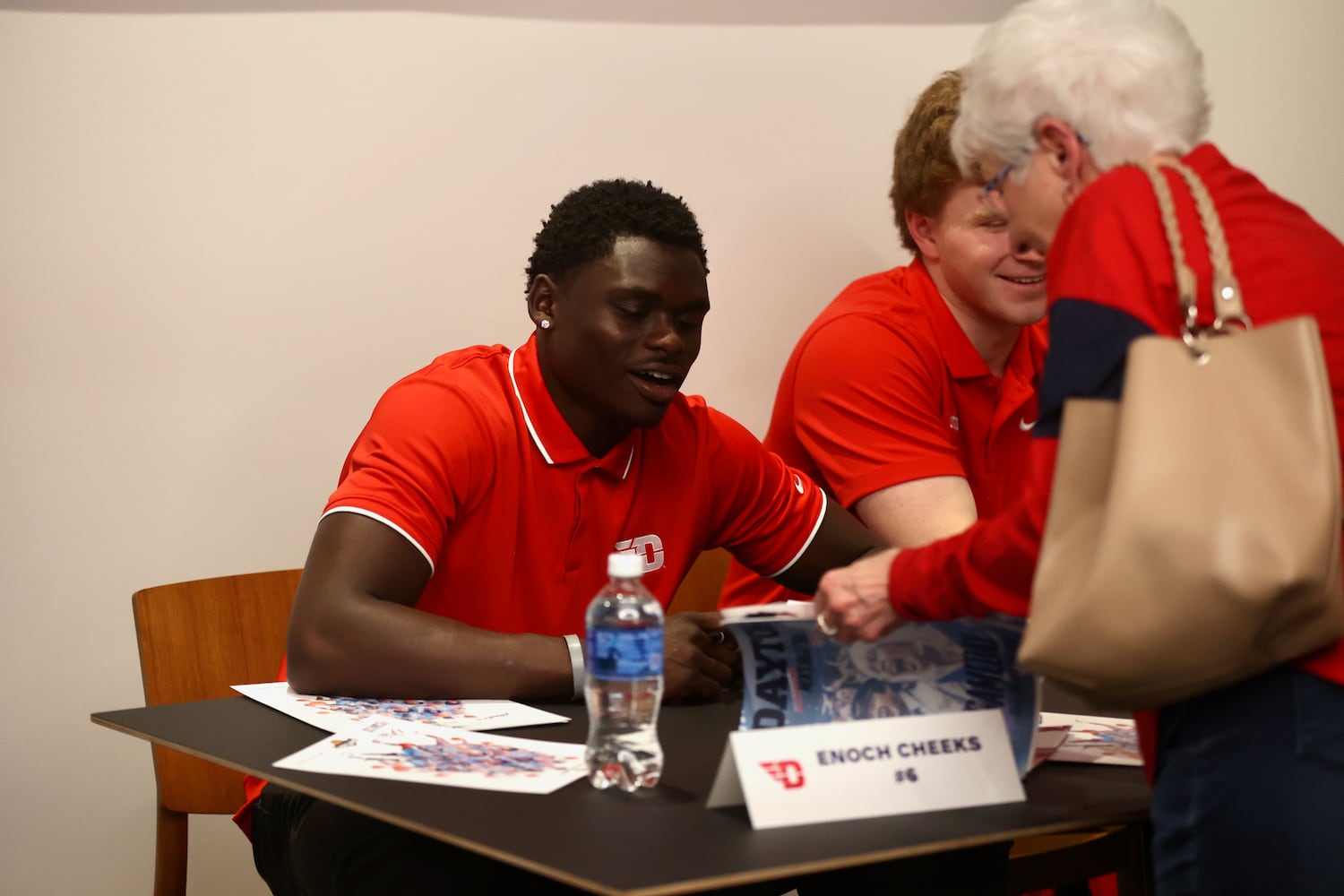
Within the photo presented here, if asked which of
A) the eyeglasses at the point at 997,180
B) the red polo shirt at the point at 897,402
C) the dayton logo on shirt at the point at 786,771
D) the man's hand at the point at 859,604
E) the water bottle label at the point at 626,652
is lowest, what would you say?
the dayton logo on shirt at the point at 786,771

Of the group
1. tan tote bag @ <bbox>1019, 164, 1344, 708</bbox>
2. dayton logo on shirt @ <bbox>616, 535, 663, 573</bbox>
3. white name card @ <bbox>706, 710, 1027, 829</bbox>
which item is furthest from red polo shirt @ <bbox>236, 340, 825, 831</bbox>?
tan tote bag @ <bbox>1019, 164, 1344, 708</bbox>

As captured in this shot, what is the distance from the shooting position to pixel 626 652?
1.44 metres

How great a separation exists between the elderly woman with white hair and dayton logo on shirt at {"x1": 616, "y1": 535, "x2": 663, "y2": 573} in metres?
0.72

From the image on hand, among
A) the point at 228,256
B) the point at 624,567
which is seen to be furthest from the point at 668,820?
the point at 228,256

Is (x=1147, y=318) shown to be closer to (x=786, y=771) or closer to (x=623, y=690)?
(x=786, y=771)

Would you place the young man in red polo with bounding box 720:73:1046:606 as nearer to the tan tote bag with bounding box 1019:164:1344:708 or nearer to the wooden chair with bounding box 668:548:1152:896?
the wooden chair with bounding box 668:548:1152:896

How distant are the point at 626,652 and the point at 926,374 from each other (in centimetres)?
118

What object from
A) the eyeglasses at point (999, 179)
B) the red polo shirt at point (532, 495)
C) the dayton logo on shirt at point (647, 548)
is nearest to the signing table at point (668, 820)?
the red polo shirt at point (532, 495)

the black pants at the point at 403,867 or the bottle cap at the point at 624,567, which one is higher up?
the bottle cap at the point at 624,567

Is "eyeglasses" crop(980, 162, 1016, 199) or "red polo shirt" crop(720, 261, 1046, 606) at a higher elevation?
"eyeglasses" crop(980, 162, 1016, 199)

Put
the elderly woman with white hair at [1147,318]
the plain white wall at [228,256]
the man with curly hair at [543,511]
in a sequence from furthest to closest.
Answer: the plain white wall at [228,256] < the man with curly hair at [543,511] < the elderly woman with white hair at [1147,318]

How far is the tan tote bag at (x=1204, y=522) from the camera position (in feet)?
3.63

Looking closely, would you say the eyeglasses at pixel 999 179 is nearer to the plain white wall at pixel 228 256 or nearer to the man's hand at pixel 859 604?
the man's hand at pixel 859 604

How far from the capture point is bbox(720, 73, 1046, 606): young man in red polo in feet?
7.64
